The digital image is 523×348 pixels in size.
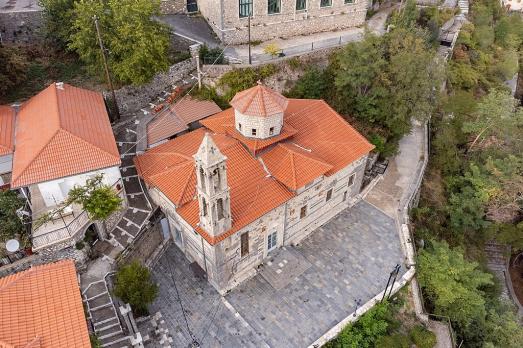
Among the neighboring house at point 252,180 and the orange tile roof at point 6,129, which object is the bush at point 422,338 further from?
the orange tile roof at point 6,129

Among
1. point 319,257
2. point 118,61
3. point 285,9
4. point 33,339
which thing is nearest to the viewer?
point 33,339

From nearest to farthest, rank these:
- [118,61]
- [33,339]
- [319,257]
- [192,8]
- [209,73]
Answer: [33,339] < [319,257] < [118,61] < [209,73] < [192,8]

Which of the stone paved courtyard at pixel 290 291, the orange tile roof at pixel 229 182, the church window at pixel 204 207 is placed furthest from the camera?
the orange tile roof at pixel 229 182

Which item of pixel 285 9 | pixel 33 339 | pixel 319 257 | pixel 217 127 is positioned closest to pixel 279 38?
pixel 285 9

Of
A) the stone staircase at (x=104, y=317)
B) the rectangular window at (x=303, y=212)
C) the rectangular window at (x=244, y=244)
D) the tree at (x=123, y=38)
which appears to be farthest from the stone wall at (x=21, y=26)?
the rectangular window at (x=303, y=212)

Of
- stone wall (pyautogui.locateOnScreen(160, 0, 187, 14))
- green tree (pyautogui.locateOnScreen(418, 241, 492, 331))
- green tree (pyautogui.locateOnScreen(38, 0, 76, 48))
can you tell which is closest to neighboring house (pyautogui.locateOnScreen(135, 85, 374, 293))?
green tree (pyautogui.locateOnScreen(418, 241, 492, 331))

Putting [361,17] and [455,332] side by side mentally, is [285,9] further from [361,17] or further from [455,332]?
[455,332]
